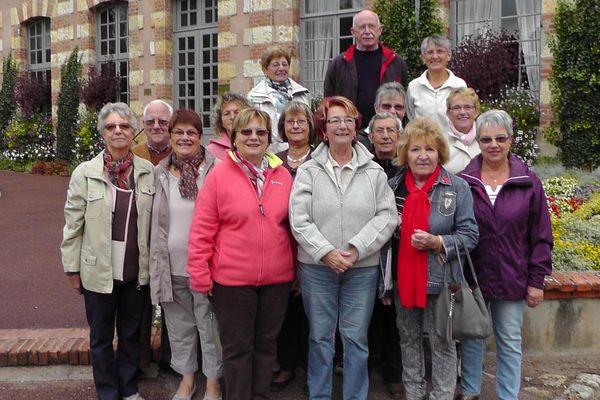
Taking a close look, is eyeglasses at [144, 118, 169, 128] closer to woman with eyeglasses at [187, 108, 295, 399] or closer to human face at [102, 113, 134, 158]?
human face at [102, 113, 134, 158]

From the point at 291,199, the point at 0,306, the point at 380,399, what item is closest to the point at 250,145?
the point at 291,199

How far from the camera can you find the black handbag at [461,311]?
3422mm

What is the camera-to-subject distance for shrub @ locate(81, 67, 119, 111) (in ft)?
49.6

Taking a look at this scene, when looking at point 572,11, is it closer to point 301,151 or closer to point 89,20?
point 301,151

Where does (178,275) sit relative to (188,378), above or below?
above

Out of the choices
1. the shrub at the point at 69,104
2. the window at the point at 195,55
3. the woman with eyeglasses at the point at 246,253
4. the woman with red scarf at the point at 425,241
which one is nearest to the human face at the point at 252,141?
the woman with eyeglasses at the point at 246,253

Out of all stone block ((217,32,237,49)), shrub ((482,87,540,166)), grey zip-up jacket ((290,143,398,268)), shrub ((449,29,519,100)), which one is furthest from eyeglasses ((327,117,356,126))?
stone block ((217,32,237,49))

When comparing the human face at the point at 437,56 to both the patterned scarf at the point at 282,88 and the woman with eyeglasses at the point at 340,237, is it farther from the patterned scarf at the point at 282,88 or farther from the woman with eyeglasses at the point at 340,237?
the woman with eyeglasses at the point at 340,237

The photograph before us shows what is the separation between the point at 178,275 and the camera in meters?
3.83

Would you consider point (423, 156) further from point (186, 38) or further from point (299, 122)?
point (186, 38)

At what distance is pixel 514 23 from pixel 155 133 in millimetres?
8362

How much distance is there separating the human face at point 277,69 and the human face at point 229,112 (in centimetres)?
67

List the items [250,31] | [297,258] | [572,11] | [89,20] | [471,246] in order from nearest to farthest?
[471,246] → [297,258] → [572,11] → [250,31] → [89,20]

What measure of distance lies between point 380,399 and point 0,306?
3628 millimetres
